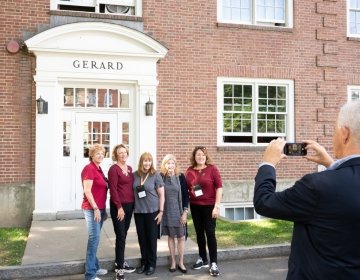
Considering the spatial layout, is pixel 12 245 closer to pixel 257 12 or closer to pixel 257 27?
pixel 257 27

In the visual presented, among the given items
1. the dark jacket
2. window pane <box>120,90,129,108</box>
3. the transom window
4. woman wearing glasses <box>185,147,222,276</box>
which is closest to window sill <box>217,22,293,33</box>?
window pane <box>120,90,129,108</box>

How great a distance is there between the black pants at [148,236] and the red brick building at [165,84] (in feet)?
13.3

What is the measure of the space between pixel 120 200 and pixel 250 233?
10.8ft

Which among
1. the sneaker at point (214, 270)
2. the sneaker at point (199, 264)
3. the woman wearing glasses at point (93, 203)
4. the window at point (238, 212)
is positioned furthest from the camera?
the window at point (238, 212)

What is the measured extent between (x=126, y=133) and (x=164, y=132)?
968 millimetres

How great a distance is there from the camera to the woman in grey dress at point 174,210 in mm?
6285

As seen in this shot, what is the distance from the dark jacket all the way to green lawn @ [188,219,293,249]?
548cm

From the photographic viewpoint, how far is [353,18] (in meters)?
12.9

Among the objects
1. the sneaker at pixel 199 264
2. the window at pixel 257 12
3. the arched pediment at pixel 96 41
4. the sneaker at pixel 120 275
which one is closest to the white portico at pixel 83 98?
→ the arched pediment at pixel 96 41

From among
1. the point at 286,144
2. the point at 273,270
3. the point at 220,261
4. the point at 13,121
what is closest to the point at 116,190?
the point at 220,261

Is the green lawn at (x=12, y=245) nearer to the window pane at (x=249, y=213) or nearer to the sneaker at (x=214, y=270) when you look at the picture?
the sneaker at (x=214, y=270)

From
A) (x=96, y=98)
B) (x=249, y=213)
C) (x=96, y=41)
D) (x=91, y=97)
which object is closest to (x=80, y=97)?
(x=91, y=97)

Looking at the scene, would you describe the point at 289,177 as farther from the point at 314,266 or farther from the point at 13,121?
the point at 314,266

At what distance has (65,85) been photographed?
33.7 ft
